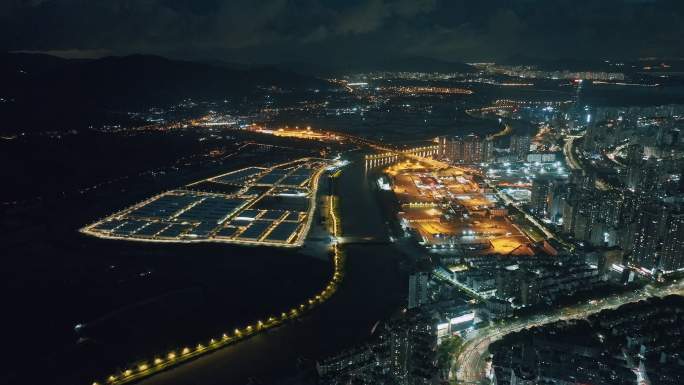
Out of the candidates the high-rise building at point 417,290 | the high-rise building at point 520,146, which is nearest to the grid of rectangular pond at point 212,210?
the high-rise building at point 417,290

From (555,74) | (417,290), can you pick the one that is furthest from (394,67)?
(417,290)

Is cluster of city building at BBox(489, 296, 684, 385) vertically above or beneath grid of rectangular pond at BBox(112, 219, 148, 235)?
beneath

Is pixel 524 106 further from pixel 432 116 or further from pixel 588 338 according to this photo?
pixel 588 338

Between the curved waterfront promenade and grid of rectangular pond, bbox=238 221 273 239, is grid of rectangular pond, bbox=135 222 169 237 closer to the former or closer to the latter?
grid of rectangular pond, bbox=238 221 273 239

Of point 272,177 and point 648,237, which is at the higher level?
point 648,237

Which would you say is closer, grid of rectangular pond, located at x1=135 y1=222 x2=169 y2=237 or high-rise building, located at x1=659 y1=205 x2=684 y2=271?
high-rise building, located at x1=659 y1=205 x2=684 y2=271

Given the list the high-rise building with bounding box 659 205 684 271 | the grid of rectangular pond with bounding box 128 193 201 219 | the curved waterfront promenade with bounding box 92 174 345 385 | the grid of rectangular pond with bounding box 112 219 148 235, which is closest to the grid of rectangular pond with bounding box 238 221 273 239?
the grid of rectangular pond with bounding box 128 193 201 219

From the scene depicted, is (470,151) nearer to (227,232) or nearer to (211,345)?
(227,232)

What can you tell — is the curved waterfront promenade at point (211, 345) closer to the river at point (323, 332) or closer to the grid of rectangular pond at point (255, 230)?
the river at point (323, 332)
